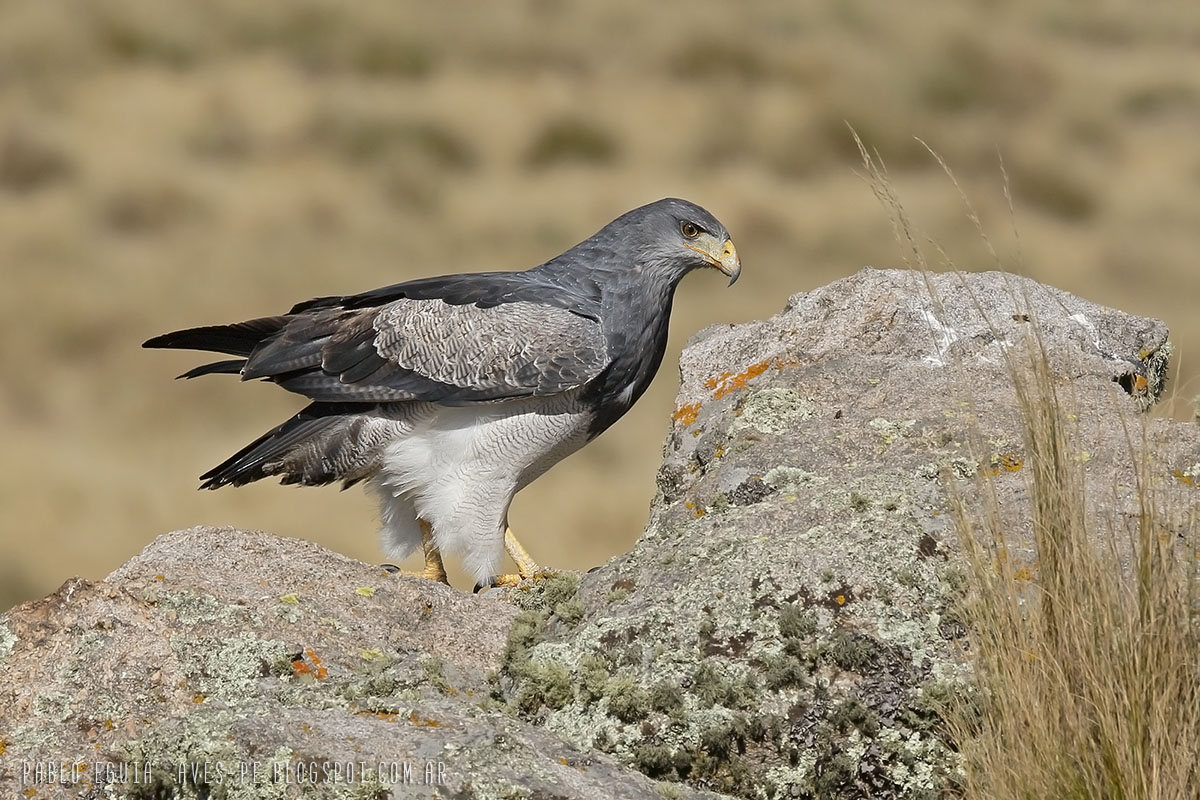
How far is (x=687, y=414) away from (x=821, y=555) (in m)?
1.85

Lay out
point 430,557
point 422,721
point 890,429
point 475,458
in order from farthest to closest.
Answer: point 430,557
point 475,458
point 890,429
point 422,721

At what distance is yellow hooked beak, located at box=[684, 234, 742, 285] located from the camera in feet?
22.2

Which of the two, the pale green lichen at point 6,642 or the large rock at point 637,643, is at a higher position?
the large rock at point 637,643

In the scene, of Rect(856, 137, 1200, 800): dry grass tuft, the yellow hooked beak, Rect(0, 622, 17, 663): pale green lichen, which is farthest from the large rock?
the yellow hooked beak

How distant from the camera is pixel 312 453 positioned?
21.3 feet

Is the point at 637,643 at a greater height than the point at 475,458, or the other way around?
the point at 475,458

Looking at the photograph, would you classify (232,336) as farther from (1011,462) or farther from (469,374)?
(1011,462)

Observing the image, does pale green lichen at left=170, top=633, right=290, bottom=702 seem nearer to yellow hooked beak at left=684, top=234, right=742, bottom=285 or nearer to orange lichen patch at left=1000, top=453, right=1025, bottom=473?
orange lichen patch at left=1000, top=453, right=1025, bottom=473

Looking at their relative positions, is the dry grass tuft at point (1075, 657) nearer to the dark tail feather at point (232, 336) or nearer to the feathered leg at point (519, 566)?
the feathered leg at point (519, 566)

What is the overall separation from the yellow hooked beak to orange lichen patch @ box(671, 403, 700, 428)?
2.59 feet

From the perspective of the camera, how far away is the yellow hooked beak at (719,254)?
677 centimetres

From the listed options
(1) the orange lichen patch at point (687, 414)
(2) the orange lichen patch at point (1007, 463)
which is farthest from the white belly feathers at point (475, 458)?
(2) the orange lichen patch at point (1007, 463)

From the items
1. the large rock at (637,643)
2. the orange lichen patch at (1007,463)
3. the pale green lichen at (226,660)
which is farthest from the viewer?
the orange lichen patch at (1007,463)

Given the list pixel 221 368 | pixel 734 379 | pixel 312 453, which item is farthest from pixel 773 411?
pixel 221 368
